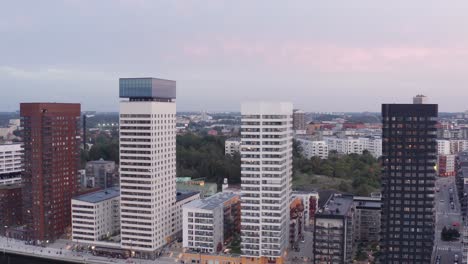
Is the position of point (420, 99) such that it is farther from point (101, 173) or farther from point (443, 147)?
point (443, 147)

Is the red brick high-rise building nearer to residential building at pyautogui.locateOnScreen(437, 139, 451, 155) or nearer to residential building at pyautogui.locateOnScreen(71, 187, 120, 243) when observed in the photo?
residential building at pyautogui.locateOnScreen(71, 187, 120, 243)

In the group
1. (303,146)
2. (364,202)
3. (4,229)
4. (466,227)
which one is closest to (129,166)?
(4,229)

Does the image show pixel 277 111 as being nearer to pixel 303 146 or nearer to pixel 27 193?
pixel 27 193

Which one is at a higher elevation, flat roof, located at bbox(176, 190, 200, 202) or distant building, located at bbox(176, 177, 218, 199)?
flat roof, located at bbox(176, 190, 200, 202)

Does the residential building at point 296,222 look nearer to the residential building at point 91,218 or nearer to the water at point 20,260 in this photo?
the residential building at point 91,218

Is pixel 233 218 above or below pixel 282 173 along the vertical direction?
below

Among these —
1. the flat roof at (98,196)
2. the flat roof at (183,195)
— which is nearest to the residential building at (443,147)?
the flat roof at (183,195)

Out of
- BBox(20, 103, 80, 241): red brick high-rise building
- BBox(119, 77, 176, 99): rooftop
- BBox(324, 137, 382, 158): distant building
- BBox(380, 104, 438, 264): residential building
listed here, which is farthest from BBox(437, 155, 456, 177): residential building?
BBox(20, 103, 80, 241): red brick high-rise building
